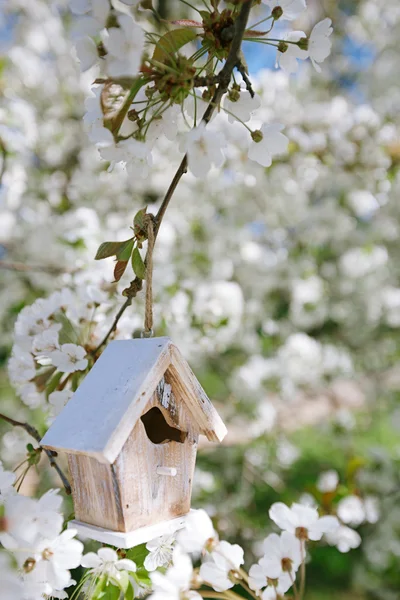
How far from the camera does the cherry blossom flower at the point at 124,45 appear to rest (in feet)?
2.22

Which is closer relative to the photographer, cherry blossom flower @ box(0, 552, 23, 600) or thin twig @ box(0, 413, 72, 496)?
cherry blossom flower @ box(0, 552, 23, 600)

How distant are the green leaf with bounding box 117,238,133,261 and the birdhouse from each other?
0.13 meters

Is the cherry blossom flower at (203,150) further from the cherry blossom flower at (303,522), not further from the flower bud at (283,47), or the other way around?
the cherry blossom flower at (303,522)

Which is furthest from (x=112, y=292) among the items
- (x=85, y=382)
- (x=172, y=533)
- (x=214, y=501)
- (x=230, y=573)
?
(x=214, y=501)

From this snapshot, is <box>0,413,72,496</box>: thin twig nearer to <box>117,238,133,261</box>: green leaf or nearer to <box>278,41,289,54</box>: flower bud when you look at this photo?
<box>117,238,133,261</box>: green leaf

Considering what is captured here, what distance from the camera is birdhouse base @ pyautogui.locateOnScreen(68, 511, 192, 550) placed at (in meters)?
0.77

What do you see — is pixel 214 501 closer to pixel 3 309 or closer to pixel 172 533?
pixel 3 309

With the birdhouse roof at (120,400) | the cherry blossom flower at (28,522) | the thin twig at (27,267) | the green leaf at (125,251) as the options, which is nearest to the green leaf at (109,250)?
the green leaf at (125,251)

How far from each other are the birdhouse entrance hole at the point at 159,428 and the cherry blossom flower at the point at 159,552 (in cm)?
16

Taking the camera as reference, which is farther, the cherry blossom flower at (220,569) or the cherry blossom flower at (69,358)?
the cherry blossom flower at (69,358)

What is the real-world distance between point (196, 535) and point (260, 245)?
10.1 feet

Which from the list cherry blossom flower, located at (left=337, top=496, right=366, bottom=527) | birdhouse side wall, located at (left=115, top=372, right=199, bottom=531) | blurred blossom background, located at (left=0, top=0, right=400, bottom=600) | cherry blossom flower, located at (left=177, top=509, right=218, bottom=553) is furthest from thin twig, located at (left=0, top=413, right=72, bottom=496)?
cherry blossom flower, located at (left=337, top=496, right=366, bottom=527)

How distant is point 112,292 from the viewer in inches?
56.3

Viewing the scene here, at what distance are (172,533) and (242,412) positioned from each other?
2306mm
